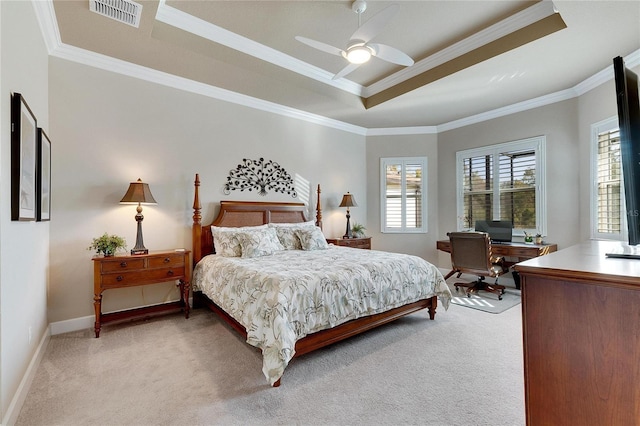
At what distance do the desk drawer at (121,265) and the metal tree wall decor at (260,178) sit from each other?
1.49 metres

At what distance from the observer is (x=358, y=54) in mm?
2736

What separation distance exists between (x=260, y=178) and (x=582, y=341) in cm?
405

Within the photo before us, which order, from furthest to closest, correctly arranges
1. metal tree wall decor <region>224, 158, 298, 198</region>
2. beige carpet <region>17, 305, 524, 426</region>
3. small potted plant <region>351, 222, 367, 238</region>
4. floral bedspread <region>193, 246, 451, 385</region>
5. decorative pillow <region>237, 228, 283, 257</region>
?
small potted plant <region>351, 222, 367, 238</region>, metal tree wall decor <region>224, 158, 298, 198</region>, decorative pillow <region>237, 228, 283, 257</region>, floral bedspread <region>193, 246, 451, 385</region>, beige carpet <region>17, 305, 524, 426</region>

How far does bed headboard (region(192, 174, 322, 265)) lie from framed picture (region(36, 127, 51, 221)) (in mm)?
1407

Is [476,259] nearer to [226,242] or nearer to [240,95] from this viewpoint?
[226,242]

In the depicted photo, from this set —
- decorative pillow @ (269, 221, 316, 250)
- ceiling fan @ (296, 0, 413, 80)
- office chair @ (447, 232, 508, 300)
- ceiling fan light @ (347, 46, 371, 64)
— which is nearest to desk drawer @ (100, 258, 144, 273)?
decorative pillow @ (269, 221, 316, 250)

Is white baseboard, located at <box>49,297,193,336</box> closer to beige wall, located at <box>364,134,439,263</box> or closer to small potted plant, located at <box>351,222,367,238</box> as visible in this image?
small potted plant, located at <box>351,222,367,238</box>

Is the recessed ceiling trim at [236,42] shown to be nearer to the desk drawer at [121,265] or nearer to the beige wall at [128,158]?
the beige wall at [128,158]

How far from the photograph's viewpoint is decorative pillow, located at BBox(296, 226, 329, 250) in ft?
13.2

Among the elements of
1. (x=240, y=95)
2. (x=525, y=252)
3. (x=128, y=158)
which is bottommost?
(x=525, y=252)

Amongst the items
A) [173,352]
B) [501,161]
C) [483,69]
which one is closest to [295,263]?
[173,352]

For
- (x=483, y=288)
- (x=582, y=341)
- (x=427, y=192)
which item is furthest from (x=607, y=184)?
(x=582, y=341)

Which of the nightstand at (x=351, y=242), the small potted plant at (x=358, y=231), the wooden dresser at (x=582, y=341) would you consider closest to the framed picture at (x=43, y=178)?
the wooden dresser at (x=582, y=341)

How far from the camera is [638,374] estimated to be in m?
0.97
